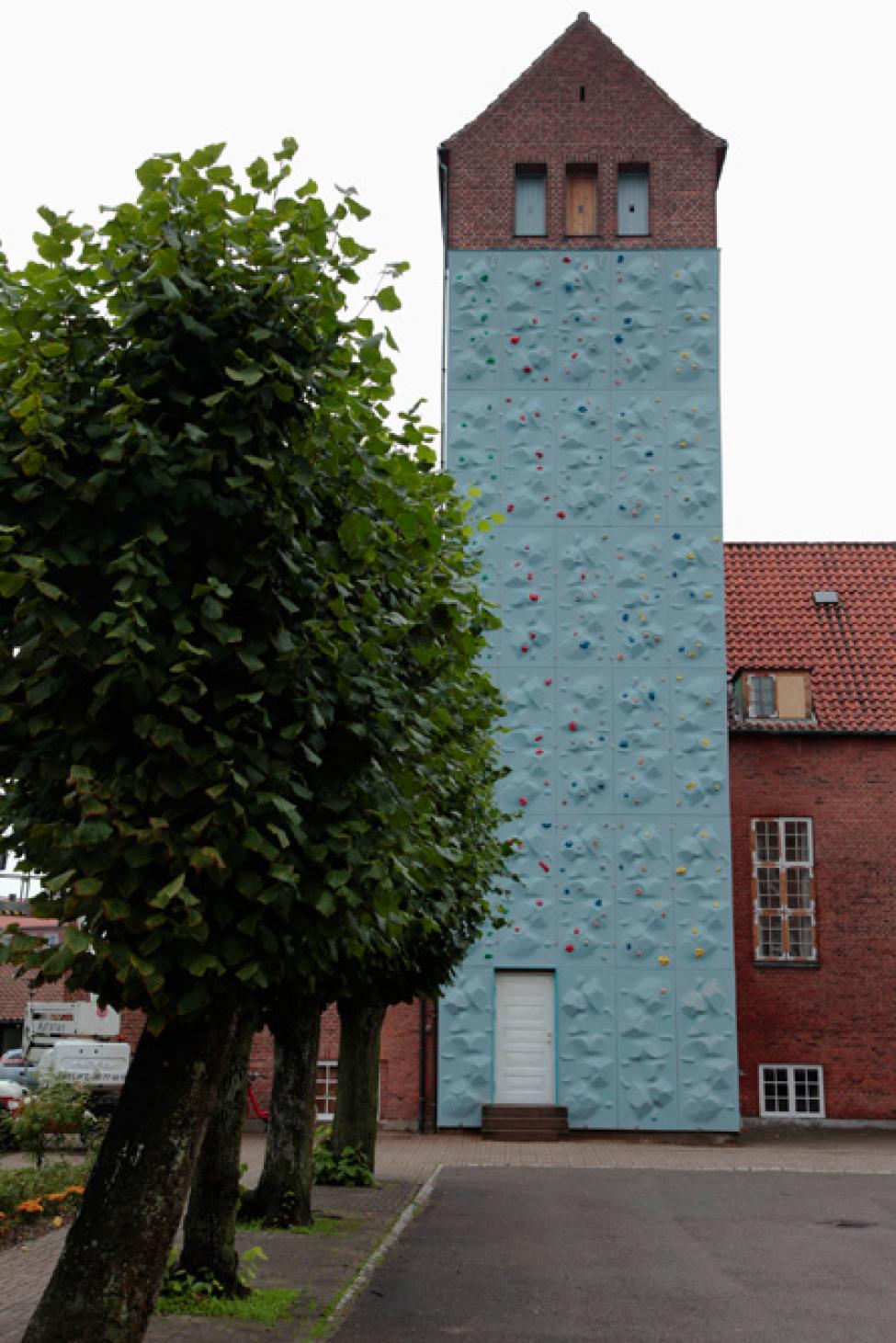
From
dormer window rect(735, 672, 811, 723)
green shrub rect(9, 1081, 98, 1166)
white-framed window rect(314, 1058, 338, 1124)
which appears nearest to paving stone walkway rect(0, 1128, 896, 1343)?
white-framed window rect(314, 1058, 338, 1124)

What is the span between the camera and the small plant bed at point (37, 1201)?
46.6 feet

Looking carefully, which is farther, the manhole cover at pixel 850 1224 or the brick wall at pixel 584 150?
the brick wall at pixel 584 150

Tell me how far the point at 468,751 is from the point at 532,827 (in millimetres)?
14823

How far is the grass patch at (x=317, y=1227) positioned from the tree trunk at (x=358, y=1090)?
3306mm

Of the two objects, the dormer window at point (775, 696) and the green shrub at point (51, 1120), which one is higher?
the dormer window at point (775, 696)

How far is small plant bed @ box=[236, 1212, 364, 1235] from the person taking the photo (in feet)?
45.1

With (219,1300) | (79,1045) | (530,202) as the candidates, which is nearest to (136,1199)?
(219,1300)

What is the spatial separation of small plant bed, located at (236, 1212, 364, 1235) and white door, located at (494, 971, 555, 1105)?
12.7m

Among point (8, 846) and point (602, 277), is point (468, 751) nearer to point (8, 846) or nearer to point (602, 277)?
point (8, 846)

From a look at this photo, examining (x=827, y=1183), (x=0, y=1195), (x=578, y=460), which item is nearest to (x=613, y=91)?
(x=578, y=460)

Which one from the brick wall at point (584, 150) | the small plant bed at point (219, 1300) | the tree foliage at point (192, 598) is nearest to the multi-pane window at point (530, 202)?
the brick wall at point (584, 150)

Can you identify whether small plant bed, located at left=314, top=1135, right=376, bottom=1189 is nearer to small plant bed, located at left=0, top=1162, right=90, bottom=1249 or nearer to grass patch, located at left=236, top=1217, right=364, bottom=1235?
small plant bed, located at left=0, top=1162, right=90, bottom=1249

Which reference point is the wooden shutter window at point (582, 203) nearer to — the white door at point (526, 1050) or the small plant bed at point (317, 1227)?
the white door at point (526, 1050)

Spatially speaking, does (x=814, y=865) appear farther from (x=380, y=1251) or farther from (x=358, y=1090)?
(x=380, y=1251)
